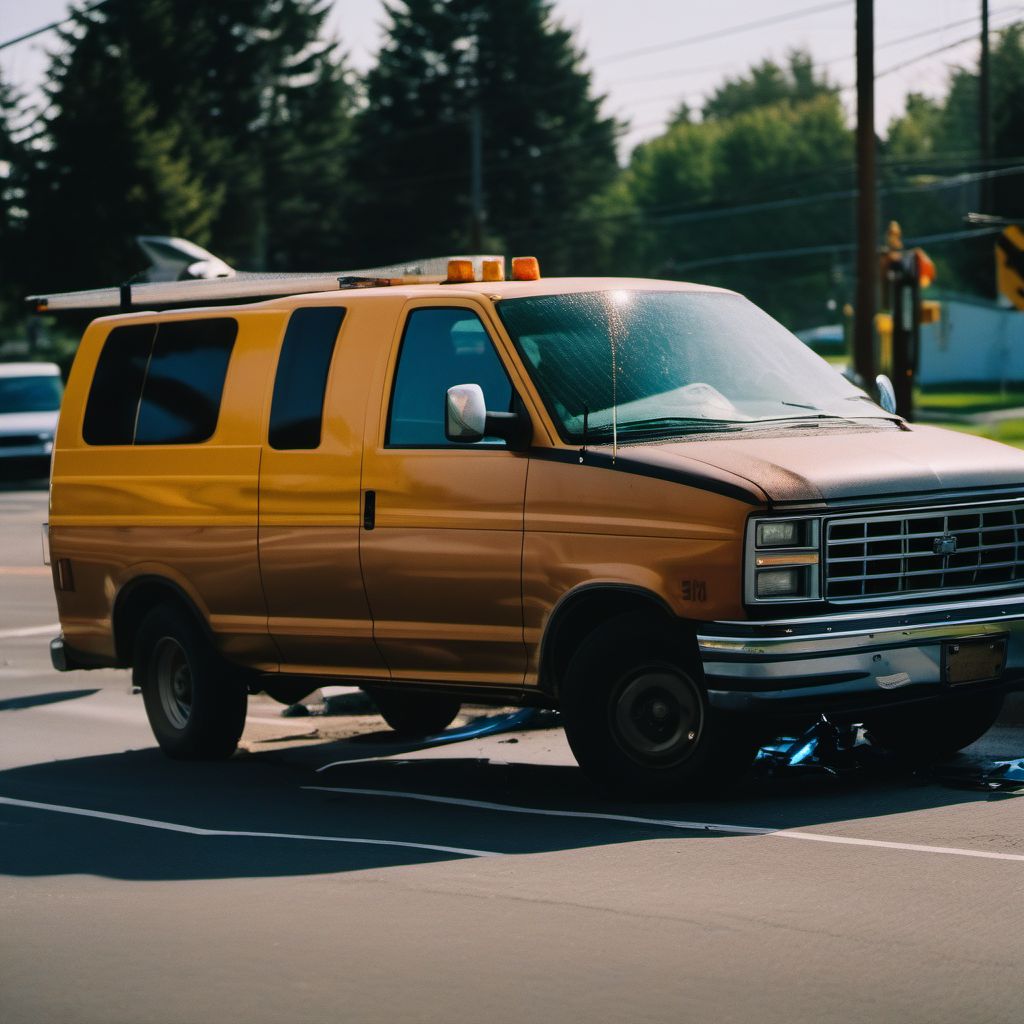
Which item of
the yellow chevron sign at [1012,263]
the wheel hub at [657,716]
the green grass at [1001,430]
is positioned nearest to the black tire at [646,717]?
the wheel hub at [657,716]

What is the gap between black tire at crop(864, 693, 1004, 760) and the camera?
9188 millimetres

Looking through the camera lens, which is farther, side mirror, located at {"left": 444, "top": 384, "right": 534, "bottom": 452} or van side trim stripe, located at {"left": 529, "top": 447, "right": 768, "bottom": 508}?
side mirror, located at {"left": 444, "top": 384, "right": 534, "bottom": 452}

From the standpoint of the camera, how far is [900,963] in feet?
18.9

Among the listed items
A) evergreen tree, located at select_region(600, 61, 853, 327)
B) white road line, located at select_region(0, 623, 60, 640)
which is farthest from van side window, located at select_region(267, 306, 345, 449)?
evergreen tree, located at select_region(600, 61, 853, 327)

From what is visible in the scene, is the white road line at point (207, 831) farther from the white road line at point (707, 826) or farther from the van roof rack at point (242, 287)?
the van roof rack at point (242, 287)

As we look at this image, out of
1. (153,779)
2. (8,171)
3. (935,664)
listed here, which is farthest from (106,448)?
(8,171)

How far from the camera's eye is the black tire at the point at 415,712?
11117 millimetres

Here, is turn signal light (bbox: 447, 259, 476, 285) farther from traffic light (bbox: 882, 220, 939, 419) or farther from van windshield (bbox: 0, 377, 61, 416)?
van windshield (bbox: 0, 377, 61, 416)

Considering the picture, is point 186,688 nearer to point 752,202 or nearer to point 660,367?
point 660,367

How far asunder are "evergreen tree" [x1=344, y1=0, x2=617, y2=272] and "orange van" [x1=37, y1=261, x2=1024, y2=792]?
7033 cm

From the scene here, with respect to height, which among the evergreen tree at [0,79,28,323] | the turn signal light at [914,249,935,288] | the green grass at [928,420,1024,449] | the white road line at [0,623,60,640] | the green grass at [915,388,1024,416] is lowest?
the green grass at [915,388,1024,416]

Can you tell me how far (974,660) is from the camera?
8.35 metres

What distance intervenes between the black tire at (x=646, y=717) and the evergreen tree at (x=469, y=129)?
72.2 meters

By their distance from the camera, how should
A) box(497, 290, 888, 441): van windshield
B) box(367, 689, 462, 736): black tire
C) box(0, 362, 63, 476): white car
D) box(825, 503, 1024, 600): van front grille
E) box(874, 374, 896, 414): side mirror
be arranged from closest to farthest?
box(825, 503, 1024, 600): van front grille, box(497, 290, 888, 441): van windshield, box(874, 374, 896, 414): side mirror, box(367, 689, 462, 736): black tire, box(0, 362, 63, 476): white car
